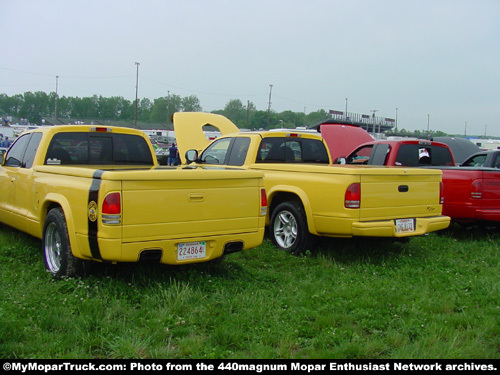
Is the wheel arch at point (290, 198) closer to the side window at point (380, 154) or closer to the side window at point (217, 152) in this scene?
the side window at point (217, 152)

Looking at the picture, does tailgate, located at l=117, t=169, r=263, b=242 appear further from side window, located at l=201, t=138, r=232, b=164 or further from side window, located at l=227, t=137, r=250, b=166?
side window, located at l=201, t=138, r=232, b=164

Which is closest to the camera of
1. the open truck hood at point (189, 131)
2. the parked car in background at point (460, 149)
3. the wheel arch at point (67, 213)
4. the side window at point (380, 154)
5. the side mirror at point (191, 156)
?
the wheel arch at point (67, 213)

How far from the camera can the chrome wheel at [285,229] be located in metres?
6.74

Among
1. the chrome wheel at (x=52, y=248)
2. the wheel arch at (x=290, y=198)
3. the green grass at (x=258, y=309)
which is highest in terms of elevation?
the wheel arch at (x=290, y=198)

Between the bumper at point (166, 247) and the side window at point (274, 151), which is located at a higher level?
the side window at point (274, 151)

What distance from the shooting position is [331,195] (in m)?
6.04

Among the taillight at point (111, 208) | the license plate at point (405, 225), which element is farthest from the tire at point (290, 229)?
the taillight at point (111, 208)

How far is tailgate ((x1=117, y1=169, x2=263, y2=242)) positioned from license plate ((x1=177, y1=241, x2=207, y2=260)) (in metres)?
0.11

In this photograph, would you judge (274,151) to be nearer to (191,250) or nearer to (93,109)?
(191,250)

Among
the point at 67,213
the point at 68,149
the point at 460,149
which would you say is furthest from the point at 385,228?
the point at 460,149

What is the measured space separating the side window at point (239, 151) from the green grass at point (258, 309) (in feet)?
5.61

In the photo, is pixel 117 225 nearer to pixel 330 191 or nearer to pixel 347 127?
pixel 330 191

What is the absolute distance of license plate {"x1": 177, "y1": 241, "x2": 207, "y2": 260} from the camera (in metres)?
4.76

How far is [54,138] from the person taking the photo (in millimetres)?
6285
